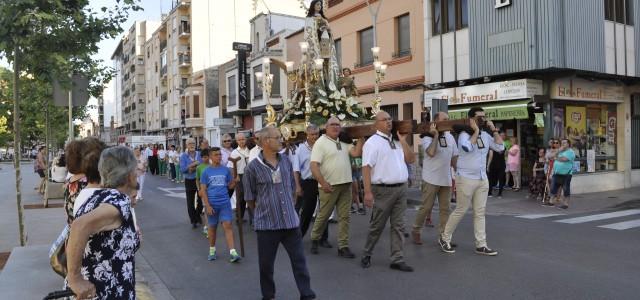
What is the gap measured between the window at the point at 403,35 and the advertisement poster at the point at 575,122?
603 centimetres

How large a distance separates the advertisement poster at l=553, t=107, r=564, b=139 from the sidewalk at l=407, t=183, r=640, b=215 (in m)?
1.83

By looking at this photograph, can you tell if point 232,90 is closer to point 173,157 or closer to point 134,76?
point 173,157

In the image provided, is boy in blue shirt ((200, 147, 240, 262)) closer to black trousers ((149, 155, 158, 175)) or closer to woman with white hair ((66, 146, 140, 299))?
woman with white hair ((66, 146, 140, 299))

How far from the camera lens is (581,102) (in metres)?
16.0

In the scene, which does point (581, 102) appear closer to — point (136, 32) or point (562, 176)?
point (562, 176)

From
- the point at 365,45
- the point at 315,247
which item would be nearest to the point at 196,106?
the point at 365,45

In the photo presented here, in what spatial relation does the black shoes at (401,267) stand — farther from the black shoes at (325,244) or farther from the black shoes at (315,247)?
the black shoes at (325,244)

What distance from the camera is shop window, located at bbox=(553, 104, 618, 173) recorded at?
51.2 feet

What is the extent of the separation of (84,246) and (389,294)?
345 centimetres

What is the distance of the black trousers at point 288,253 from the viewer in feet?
16.9

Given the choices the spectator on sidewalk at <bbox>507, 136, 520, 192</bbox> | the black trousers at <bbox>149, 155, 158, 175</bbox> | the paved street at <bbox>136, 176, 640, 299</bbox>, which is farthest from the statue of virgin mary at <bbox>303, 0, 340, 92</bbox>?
the black trousers at <bbox>149, 155, 158, 175</bbox>

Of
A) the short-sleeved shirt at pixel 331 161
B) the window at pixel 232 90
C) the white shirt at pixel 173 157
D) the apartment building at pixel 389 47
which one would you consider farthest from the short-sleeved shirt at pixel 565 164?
the window at pixel 232 90

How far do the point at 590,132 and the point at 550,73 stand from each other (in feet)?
10.2

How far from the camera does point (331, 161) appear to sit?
7.38 m
